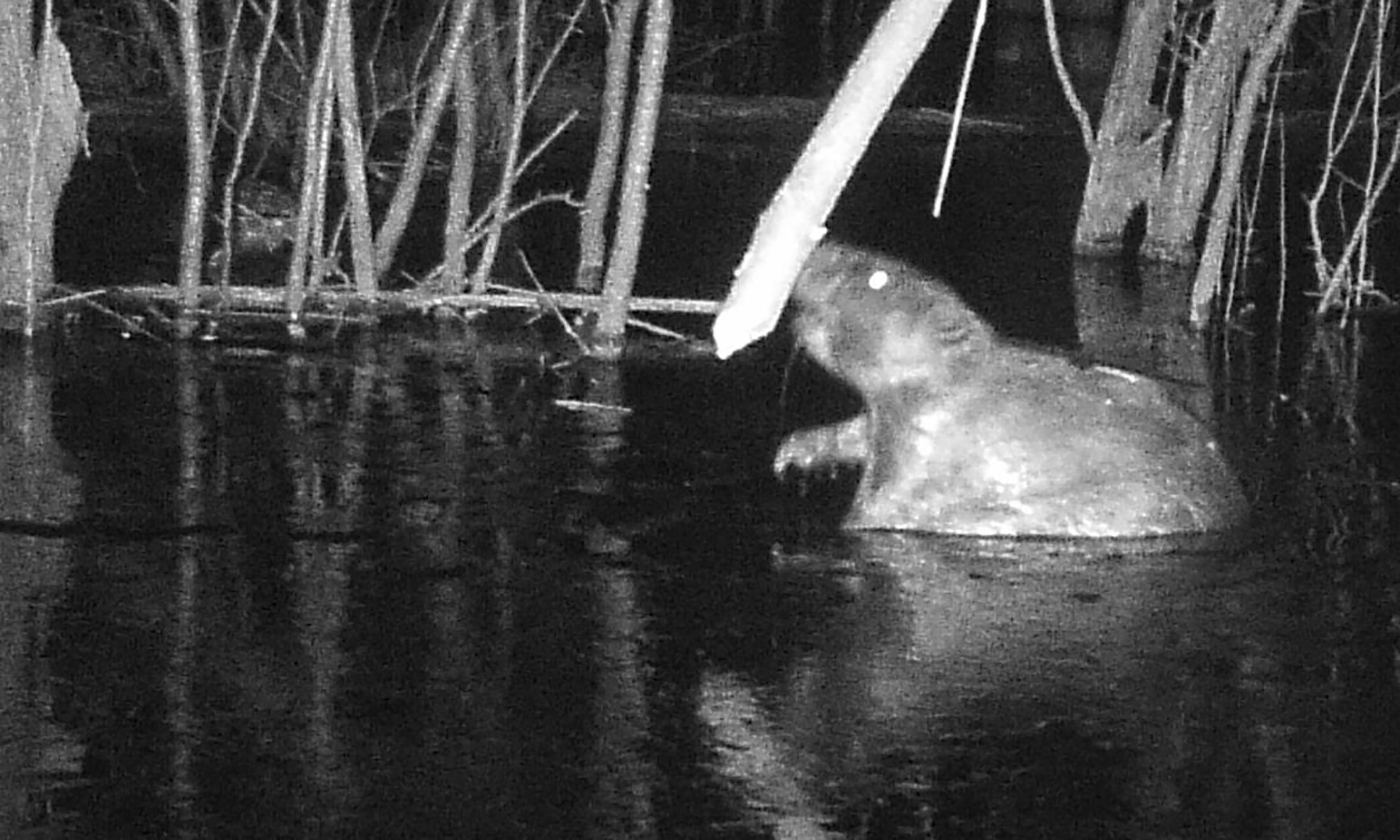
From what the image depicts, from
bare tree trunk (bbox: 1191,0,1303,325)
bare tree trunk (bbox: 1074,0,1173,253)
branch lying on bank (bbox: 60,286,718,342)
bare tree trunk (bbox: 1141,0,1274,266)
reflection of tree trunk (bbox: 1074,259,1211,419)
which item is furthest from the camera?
bare tree trunk (bbox: 1074,0,1173,253)

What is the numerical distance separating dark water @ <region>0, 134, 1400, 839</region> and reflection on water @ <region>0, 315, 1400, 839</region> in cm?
1

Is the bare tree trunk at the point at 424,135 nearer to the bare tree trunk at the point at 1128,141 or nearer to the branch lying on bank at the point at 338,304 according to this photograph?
the branch lying on bank at the point at 338,304

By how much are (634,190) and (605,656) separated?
4.47m

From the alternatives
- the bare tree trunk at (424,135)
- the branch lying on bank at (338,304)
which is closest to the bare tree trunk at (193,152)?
the branch lying on bank at (338,304)

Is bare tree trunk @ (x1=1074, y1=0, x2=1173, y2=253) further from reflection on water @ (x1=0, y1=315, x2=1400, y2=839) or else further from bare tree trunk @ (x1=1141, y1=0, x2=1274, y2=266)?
reflection on water @ (x1=0, y1=315, x2=1400, y2=839)

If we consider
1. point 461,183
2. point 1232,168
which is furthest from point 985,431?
point 1232,168

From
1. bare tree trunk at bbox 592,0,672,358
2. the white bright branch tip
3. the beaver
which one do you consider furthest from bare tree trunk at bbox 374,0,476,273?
the white bright branch tip

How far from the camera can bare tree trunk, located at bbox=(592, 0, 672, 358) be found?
10383 mm

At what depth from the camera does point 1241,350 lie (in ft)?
37.9

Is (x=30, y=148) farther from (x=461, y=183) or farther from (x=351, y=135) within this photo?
(x=461, y=183)

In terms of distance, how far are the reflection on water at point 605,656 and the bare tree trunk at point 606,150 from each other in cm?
249

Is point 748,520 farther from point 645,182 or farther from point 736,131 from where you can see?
point 736,131

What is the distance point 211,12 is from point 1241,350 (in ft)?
47.3

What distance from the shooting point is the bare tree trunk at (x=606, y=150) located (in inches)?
436
